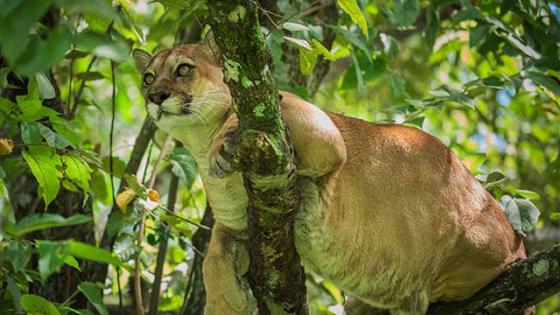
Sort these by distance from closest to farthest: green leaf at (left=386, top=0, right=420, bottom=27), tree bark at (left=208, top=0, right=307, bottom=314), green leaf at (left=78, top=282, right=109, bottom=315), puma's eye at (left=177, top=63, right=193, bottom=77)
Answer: tree bark at (left=208, top=0, right=307, bottom=314), green leaf at (left=78, top=282, right=109, bottom=315), puma's eye at (left=177, top=63, right=193, bottom=77), green leaf at (left=386, top=0, right=420, bottom=27)

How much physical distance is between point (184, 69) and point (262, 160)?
1.66m

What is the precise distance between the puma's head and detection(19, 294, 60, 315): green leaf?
1527 mm

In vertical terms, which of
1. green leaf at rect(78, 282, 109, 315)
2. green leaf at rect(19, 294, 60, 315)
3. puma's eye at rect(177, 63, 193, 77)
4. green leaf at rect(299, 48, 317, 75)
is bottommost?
green leaf at rect(78, 282, 109, 315)

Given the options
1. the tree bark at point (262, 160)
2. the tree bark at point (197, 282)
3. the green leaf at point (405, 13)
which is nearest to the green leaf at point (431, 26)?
the green leaf at point (405, 13)

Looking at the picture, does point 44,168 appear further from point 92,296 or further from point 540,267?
point 540,267

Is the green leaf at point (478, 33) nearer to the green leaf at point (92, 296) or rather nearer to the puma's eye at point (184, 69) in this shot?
the puma's eye at point (184, 69)

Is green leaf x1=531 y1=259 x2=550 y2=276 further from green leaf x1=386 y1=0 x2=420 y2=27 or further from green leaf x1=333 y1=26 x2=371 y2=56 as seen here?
green leaf x1=386 y1=0 x2=420 y2=27

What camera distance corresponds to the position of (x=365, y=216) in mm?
5207

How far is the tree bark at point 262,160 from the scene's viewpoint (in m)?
3.67

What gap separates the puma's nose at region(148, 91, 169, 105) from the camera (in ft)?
17.2

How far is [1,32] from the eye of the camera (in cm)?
224

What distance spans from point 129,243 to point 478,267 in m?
2.54

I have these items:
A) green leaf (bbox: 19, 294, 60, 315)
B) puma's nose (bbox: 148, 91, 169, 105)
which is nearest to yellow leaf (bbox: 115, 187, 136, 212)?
puma's nose (bbox: 148, 91, 169, 105)

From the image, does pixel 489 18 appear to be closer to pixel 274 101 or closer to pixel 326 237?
pixel 326 237
